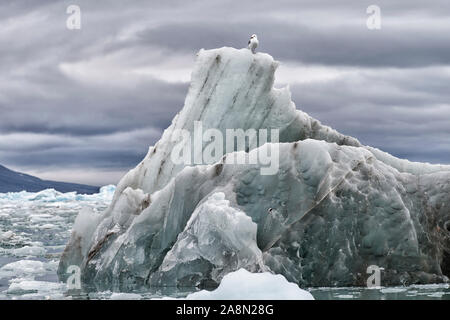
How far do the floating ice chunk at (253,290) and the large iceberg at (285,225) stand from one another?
158 cm

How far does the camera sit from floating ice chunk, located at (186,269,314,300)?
1034cm

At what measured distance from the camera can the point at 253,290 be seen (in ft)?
34.4

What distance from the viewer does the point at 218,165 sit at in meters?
13.8

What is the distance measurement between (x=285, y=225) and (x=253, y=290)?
2736mm

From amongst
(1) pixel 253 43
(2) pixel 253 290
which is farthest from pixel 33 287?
(1) pixel 253 43

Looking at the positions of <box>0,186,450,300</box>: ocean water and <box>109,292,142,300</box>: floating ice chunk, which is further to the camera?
<box>0,186,450,300</box>: ocean water

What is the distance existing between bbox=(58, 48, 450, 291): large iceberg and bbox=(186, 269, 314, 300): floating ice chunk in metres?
1.58

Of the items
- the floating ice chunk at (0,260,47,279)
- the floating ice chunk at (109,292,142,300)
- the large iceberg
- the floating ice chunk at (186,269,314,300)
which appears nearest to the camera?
the floating ice chunk at (186,269,314,300)

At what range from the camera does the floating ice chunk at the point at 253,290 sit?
10.3 m

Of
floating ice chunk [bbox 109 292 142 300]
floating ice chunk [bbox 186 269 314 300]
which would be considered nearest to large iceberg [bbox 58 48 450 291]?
floating ice chunk [bbox 109 292 142 300]

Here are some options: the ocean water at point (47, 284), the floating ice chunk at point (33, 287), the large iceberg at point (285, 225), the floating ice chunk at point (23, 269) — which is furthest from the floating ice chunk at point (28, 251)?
the floating ice chunk at point (33, 287)

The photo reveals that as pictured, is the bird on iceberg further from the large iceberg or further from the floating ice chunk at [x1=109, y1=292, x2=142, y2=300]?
the floating ice chunk at [x1=109, y1=292, x2=142, y2=300]
